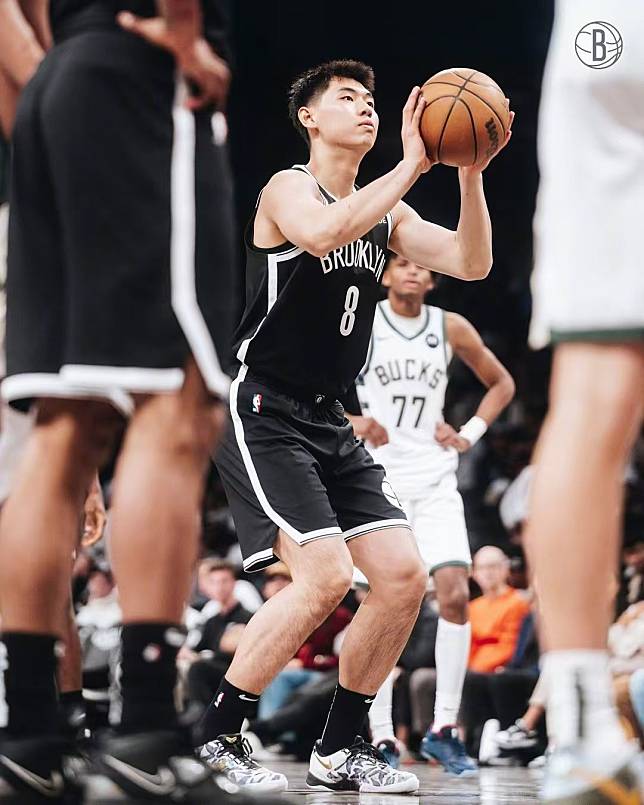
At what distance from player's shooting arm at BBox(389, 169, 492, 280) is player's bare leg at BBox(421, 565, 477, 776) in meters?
2.27

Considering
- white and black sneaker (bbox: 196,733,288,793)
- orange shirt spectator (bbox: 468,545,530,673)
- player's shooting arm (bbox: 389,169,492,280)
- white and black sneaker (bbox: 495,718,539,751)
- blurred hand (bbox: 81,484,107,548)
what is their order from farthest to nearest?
orange shirt spectator (bbox: 468,545,530,673) < white and black sneaker (bbox: 495,718,539,751) < blurred hand (bbox: 81,484,107,548) < player's shooting arm (bbox: 389,169,492,280) < white and black sneaker (bbox: 196,733,288,793)

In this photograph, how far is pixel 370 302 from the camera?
4910mm

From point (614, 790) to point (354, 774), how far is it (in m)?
2.49

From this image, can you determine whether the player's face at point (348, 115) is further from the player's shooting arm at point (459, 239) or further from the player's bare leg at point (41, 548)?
the player's bare leg at point (41, 548)

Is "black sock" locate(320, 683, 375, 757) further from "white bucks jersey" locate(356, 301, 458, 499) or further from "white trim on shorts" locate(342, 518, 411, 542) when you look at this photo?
"white bucks jersey" locate(356, 301, 458, 499)

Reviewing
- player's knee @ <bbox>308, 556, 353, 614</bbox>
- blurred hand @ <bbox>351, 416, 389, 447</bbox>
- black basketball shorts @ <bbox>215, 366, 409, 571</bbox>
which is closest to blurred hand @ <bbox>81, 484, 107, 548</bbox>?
black basketball shorts @ <bbox>215, 366, 409, 571</bbox>

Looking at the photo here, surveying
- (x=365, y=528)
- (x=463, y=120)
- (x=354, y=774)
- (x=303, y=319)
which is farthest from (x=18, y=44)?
(x=354, y=774)

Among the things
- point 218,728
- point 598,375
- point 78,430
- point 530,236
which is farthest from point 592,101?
point 530,236

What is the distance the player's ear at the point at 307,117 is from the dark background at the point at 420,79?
9.05 meters

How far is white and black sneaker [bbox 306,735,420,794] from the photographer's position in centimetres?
466

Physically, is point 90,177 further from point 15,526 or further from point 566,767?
point 566,767

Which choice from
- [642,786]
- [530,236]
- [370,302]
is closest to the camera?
[642,786]

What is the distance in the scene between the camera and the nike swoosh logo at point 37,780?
2590 millimetres

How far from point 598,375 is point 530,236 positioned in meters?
16.3
